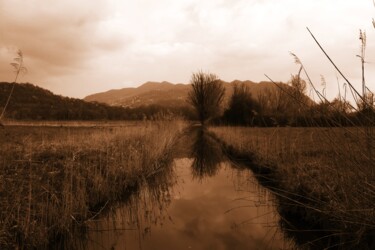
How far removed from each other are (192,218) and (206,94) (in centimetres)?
2035

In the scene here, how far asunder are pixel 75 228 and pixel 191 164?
4937mm

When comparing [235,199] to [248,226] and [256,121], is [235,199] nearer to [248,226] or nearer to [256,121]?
[248,226]

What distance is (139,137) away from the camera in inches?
357

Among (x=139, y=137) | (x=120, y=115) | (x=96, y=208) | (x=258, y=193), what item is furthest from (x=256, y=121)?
(x=120, y=115)

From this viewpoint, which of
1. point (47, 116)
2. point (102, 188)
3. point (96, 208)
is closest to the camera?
point (96, 208)

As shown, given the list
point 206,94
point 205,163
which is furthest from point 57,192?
point 206,94

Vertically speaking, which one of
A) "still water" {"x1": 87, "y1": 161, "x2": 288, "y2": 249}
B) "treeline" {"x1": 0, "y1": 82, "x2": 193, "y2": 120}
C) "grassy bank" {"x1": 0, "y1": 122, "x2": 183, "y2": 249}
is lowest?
→ "still water" {"x1": 87, "y1": 161, "x2": 288, "y2": 249}

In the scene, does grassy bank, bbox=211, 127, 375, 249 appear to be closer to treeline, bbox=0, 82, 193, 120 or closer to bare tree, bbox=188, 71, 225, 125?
treeline, bbox=0, 82, 193, 120

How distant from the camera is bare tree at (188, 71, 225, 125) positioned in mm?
23688

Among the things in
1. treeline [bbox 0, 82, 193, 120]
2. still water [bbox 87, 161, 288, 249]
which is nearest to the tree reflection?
still water [bbox 87, 161, 288, 249]

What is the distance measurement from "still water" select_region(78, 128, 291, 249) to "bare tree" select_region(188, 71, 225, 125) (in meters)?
18.1

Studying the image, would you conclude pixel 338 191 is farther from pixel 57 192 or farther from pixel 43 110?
pixel 43 110

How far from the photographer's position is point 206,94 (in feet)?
77.9

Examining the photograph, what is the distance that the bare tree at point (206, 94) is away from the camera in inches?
933
